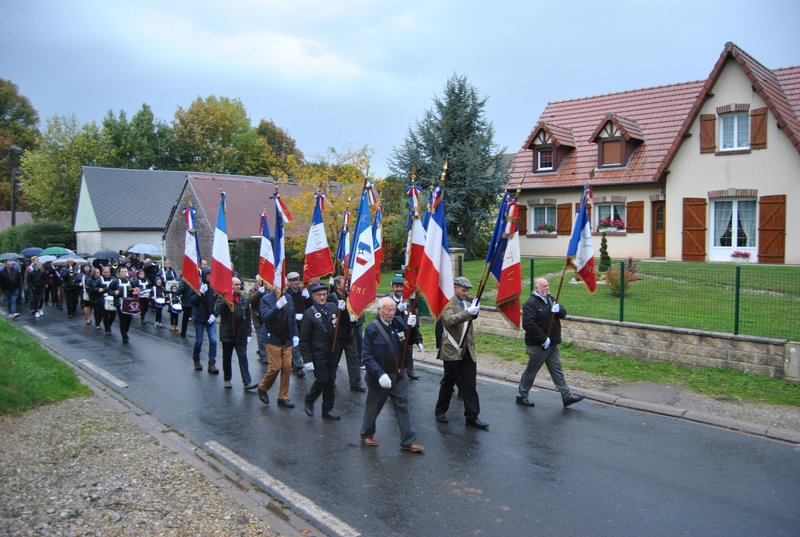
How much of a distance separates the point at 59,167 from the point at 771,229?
47668mm

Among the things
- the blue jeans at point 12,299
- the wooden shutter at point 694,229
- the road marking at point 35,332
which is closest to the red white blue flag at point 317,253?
the road marking at point 35,332

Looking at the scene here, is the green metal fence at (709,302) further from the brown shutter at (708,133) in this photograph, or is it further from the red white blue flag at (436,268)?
the brown shutter at (708,133)

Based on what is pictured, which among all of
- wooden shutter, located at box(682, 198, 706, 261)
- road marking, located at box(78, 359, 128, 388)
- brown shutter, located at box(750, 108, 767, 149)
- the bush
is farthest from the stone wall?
brown shutter, located at box(750, 108, 767, 149)

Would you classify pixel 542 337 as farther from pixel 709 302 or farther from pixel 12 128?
pixel 12 128

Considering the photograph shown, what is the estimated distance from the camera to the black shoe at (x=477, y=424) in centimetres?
776

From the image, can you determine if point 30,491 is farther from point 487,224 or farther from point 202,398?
point 487,224

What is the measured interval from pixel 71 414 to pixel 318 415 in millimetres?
3392

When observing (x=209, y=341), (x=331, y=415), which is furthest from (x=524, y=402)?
(x=209, y=341)

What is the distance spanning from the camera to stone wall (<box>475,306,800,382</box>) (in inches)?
376

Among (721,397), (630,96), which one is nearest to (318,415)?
(721,397)

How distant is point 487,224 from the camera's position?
86.6 ft

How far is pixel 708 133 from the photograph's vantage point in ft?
70.3

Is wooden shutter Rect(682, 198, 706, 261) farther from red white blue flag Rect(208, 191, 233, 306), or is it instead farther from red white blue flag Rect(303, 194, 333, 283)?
red white blue flag Rect(208, 191, 233, 306)

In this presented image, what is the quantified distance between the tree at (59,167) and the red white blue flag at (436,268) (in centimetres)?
4634
